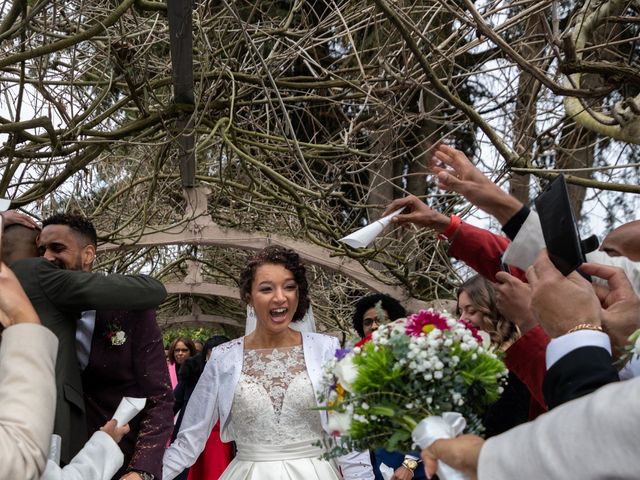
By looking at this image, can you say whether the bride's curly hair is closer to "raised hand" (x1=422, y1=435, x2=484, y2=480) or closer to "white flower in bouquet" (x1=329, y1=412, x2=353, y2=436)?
"white flower in bouquet" (x1=329, y1=412, x2=353, y2=436)

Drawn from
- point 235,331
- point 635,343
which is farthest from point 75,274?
point 235,331

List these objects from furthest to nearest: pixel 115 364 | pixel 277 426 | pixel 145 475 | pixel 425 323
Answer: pixel 277 426, pixel 115 364, pixel 145 475, pixel 425 323

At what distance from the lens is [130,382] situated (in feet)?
14.8

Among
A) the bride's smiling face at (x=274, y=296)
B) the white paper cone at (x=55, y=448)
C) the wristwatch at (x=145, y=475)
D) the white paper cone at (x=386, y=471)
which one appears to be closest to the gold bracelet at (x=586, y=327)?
the white paper cone at (x=55, y=448)

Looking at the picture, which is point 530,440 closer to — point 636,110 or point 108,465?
point 108,465

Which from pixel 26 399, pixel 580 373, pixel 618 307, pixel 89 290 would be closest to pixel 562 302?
pixel 580 373

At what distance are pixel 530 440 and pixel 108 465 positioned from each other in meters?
1.88

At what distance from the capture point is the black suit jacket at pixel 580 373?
6.77ft

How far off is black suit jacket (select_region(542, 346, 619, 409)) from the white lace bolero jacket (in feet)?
10.3

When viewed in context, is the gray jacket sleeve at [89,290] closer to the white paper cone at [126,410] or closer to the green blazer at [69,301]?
the green blazer at [69,301]

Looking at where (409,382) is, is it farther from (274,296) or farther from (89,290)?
(274,296)

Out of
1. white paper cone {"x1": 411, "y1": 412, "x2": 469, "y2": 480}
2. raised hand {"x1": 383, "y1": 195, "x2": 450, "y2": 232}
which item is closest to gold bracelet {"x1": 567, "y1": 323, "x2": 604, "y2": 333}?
white paper cone {"x1": 411, "y1": 412, "x2": 469, "y2": 480}

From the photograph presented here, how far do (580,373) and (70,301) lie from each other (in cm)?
264

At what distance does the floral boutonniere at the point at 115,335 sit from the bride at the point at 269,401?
1.09m
